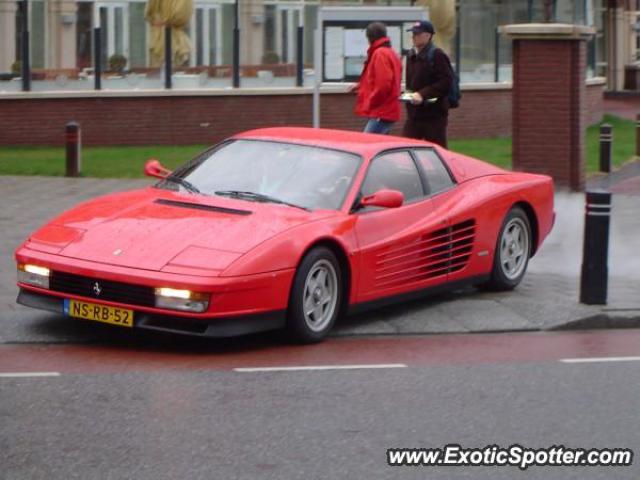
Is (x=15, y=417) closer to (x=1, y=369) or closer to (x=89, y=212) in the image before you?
(x=1, y=369)

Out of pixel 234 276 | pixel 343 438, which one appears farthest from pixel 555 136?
pixel 343 438

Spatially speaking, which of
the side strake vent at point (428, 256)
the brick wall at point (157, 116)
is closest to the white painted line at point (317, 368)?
the side strake vent at point (428, 256)

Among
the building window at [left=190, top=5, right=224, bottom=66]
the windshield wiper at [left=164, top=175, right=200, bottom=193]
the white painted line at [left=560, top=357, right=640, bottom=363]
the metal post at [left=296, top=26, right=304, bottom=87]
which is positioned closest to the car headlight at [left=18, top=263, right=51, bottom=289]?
the windshield wiper at [left=164, top=175, right=200, bottom=193]

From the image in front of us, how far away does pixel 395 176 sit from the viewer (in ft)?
36.7

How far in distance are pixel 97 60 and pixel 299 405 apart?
2089cm

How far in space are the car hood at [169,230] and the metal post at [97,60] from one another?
1784 cm

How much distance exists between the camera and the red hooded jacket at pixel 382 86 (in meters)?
15.8

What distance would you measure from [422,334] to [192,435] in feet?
11.7

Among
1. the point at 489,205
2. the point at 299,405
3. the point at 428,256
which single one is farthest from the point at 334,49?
the point at 299,405

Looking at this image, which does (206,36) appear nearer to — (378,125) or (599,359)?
(378,125)

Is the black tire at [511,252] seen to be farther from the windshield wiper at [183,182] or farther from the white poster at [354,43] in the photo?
the white poster at [354,43]

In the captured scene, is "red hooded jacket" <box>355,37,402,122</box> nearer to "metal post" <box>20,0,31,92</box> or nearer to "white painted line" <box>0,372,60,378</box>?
"white painted line" <box>0,372,60,378</box>

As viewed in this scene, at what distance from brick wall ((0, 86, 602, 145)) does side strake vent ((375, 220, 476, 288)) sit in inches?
675

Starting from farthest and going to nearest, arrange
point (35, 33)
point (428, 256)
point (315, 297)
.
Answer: point (35, 33)
point (428, 256)
point (315, 297)
